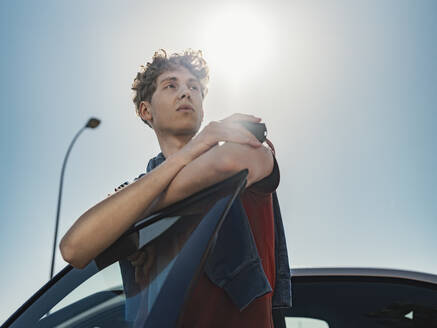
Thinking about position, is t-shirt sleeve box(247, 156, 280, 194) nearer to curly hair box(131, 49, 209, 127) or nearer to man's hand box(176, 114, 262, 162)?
man's hand box(176, 114, 262, 162)

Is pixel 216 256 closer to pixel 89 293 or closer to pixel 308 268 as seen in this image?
pixel 89 293

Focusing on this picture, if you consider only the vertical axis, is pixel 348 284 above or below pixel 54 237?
below

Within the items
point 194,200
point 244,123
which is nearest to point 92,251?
point 194,200

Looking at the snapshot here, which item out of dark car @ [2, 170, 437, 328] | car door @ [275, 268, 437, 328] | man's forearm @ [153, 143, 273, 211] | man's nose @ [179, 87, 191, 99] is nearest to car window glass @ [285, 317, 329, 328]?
car door @ [275, 268, 437, 328]

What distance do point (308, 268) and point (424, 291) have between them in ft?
2.23

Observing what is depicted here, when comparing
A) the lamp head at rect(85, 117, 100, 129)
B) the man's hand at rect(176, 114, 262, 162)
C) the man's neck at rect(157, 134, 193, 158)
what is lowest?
the man's hand at rect(176, 114, 262, 162)

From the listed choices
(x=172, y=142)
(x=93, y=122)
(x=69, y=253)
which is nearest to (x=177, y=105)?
(x=172, y=142)

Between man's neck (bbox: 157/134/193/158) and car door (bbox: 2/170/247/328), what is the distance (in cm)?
64

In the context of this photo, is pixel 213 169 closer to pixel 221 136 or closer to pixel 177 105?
pixel 221 136

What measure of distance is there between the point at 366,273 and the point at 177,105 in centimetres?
167

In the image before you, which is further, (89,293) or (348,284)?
(348,284)

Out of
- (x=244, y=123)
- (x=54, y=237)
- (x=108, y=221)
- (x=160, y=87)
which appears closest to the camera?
(x=108, y=221)

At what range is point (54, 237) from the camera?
14.2 metres

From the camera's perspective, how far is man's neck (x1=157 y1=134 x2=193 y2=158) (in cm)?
175
